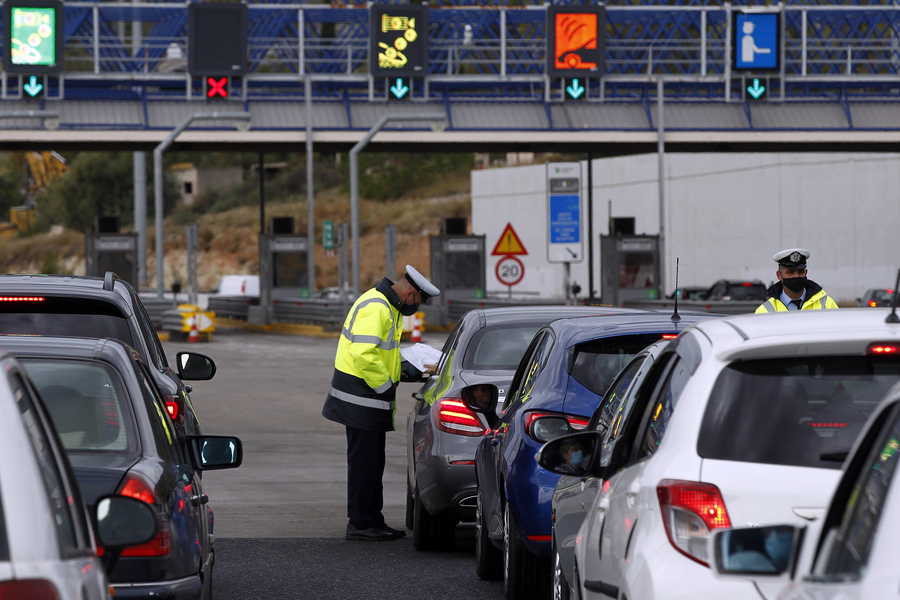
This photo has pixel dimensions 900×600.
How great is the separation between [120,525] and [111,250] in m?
37.1

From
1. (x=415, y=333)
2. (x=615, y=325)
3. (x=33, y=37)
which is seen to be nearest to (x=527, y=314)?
(x=615, y=325)

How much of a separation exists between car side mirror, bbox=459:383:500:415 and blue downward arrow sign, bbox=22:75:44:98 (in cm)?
3185

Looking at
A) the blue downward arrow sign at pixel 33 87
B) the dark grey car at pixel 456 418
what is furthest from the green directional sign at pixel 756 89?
the dark grey car at pixel 456 418

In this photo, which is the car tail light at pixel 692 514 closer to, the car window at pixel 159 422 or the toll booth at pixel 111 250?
the car window at pixel 159 422

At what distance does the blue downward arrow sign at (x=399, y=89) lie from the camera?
128 feet

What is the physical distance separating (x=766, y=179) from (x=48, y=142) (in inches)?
1052

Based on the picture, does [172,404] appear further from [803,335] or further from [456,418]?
[803,335]

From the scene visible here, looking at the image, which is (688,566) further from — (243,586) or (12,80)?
(12,80)

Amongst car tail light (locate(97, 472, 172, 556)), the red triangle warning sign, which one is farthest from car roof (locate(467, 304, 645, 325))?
the red triangle warning sign

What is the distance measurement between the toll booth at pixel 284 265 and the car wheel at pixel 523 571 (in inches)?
1320

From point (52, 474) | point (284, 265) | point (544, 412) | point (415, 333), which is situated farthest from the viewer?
point (284, 265)

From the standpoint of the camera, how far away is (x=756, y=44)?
39406mm

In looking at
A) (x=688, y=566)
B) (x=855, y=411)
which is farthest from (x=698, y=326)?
(x=688, y=566)

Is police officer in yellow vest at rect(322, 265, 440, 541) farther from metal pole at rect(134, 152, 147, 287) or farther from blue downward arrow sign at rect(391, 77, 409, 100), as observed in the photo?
metal pole at rect(134, 152, 147, 287)
